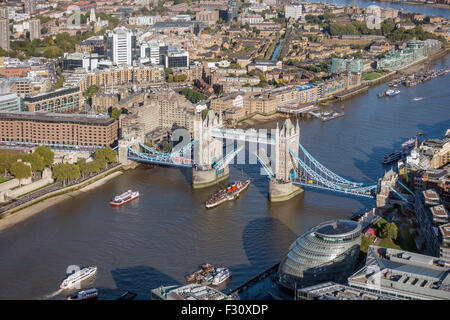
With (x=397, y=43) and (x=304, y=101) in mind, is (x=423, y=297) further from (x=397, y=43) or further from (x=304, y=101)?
(x=397, y=43)

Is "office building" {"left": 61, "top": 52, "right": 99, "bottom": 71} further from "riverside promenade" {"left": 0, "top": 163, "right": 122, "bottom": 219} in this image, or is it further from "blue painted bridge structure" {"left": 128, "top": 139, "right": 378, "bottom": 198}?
"riverside promenade" {"left": 0, "top": 163, "right": 122, "bottom": 219}

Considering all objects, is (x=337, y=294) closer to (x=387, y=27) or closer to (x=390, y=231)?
(x=390, y=231)

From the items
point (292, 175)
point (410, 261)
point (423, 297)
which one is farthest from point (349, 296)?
point (292, 175)

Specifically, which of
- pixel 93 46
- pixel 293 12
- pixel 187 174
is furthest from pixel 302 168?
pixel 293 12

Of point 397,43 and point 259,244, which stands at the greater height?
point 397,43

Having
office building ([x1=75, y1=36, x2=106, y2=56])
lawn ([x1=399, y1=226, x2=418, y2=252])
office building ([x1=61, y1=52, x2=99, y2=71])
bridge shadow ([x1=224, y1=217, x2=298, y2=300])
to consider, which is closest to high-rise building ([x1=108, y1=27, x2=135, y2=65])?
office building ([x1=61, y1=52, x2=99, y2=71])

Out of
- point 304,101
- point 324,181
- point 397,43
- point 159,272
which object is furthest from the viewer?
point 397,43
